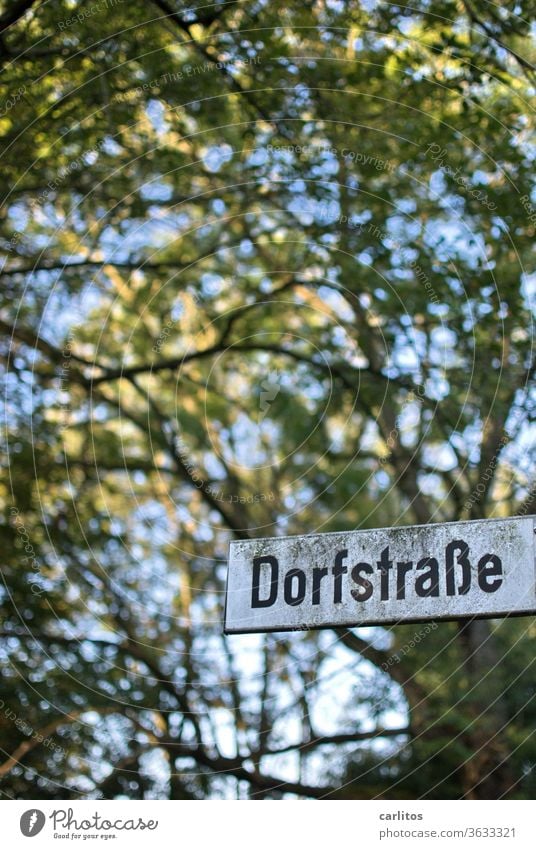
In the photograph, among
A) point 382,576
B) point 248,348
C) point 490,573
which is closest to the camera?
point 490,573

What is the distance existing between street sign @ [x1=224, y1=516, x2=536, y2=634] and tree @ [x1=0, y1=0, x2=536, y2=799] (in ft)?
13.4

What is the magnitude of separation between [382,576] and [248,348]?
7.99 metres

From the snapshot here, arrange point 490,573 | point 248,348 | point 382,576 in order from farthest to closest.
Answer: point 248,348, point 382,576, point 490,573

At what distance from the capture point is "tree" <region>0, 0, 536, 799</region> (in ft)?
34.8

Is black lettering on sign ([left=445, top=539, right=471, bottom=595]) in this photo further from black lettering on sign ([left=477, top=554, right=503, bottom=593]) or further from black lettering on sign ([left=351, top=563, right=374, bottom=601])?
black lettering on sign ([left=351, top=563, right=374, bottom=601])

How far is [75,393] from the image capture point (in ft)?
45.1

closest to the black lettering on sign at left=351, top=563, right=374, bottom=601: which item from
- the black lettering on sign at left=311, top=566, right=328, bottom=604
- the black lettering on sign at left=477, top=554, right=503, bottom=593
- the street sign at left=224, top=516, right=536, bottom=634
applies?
the street sign at left=224, top=516, right=536, bottom=634

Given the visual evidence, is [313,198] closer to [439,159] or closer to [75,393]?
[439,159]

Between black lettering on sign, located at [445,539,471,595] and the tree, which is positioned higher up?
the tree

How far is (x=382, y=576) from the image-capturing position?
4.52 m

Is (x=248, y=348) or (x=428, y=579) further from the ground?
(x=248, y=348)

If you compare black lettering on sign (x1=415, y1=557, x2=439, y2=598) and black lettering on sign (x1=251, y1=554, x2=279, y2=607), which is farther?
black lettering on sign (x1=251, y1=554, x2=279, y2=607)

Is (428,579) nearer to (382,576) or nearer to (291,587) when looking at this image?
(382,576)

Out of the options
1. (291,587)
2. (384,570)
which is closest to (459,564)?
(384,570)
